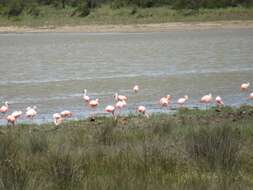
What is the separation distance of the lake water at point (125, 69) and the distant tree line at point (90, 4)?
510 inches

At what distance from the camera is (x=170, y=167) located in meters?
8.21

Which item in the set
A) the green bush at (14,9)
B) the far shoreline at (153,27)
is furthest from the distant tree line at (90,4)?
the far shoreline at (153,27)

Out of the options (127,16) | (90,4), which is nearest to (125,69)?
(127,16)

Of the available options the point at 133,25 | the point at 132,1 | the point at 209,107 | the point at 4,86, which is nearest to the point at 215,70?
the point at 4,86

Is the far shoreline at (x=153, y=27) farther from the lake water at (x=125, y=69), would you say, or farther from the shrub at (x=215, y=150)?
the shrub at (x=215, y=150)

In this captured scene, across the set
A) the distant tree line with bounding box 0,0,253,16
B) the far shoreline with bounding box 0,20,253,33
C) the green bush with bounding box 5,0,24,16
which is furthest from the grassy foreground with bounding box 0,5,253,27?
the green bush with bounding box 5,0,24,16

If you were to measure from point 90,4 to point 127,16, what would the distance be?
8.72 metres

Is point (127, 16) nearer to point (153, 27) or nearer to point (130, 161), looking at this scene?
point (153, 27)

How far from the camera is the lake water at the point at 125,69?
19.5m

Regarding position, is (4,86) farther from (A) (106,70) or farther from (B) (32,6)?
(B) (32,6)

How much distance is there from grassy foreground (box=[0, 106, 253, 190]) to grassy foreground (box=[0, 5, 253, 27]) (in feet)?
140

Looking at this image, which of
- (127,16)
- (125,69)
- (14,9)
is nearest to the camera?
(125,69)

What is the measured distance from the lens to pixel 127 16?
186 feet

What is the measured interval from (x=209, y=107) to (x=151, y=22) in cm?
3754
